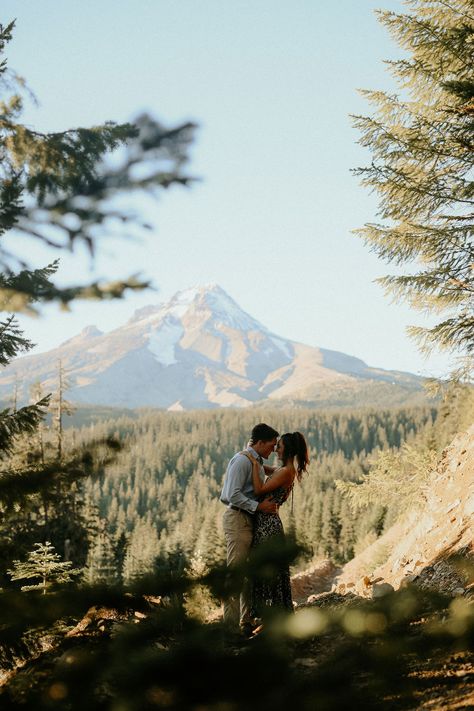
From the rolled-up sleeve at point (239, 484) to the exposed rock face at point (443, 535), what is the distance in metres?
2.33

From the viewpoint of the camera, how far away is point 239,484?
535 centimetres

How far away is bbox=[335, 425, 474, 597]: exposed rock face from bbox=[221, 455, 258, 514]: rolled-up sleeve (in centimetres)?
233

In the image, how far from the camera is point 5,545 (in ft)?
11.9

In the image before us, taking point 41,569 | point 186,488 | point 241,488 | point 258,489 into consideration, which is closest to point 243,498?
point 241,488

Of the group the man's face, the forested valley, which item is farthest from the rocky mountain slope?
the man's face

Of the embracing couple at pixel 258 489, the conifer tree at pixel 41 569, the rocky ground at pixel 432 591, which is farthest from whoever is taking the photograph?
the conifer tree at pixel 41 569

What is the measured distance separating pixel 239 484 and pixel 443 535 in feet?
16.6

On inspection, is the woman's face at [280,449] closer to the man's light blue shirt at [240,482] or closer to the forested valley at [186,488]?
the man's light blue shirt at [240,482]

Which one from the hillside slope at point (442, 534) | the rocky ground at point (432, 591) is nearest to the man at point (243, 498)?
the rocky ground at point (432, 591)

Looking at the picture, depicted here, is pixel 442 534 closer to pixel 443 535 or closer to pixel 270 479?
pixel 443 535

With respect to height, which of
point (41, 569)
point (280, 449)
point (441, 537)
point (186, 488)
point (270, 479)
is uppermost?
point (280, 449)

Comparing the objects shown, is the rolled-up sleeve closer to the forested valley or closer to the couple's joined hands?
the couple's joined hands

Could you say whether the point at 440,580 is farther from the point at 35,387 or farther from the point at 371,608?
the point at 35,387

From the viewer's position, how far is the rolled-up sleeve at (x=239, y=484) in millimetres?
5293
